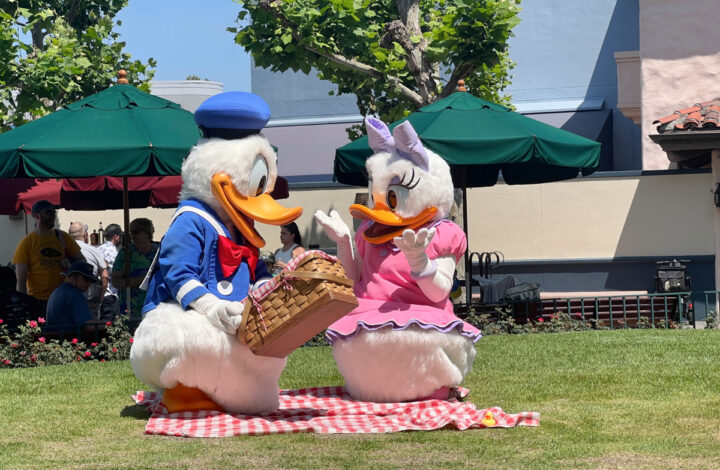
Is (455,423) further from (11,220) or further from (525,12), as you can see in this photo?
(525,12)

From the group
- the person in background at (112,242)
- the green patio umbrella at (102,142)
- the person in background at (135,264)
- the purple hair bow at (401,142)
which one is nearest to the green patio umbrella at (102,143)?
the green patio umbrella at (102,142)

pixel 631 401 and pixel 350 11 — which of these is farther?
pixel 350 11

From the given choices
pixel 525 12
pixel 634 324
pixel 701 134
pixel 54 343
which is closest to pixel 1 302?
pixel 54 343

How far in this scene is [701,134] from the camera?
1151 cm

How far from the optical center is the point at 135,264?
10305 millimetres

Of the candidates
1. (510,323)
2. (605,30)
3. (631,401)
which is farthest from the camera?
(605,30)

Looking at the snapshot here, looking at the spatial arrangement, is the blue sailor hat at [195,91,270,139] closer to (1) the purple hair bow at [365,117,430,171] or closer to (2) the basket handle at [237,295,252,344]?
(1) the purple hair bow at [365,117,430,171]

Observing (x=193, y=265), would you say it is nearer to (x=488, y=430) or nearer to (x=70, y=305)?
(x=488, y=430)

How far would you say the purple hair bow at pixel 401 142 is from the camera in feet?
22.6

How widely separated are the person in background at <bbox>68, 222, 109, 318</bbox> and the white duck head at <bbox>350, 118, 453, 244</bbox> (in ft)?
13.2

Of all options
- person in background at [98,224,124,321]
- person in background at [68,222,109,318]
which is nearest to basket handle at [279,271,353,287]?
person in background at [68,222,109,318]

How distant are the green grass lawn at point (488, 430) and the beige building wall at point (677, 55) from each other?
8919mm

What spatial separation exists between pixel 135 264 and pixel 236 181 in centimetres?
437

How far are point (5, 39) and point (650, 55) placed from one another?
33.5 feet
